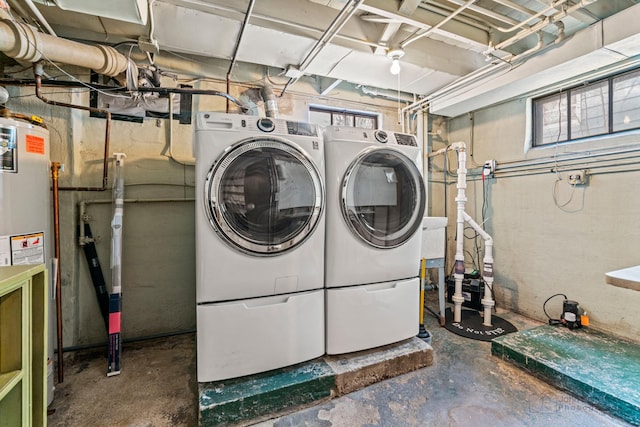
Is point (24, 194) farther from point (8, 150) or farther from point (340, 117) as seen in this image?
point (340, 117)

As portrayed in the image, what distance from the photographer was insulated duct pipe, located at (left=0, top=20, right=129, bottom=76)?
1.59 metres

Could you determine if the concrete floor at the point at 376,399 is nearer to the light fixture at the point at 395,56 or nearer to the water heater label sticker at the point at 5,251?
the water heater label sticker at the point at 5,251

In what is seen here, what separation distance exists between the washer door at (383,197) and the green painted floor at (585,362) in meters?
1.24

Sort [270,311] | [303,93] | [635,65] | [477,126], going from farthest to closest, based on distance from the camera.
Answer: [477,126] → [303,93] → [635,65] → [270,311]

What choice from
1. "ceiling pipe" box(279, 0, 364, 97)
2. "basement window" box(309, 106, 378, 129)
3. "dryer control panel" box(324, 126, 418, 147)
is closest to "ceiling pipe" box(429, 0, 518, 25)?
"ceiling pipe" box(279, 0, 364, 97)

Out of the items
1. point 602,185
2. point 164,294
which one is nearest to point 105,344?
point 164,294

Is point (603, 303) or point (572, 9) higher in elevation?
point (572, 9)

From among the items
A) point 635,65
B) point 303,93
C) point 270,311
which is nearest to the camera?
point 270,311

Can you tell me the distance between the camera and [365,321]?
1.93m

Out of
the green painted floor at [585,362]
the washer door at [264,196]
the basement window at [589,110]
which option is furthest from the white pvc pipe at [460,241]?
the washer door at [264,196]

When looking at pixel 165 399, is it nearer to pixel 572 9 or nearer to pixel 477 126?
pixel 572 9

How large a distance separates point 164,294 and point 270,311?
146cm

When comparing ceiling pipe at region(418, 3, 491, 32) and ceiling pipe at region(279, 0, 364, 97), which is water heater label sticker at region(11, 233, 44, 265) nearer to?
ceiling pipe at region(279, 0, 364, 97)

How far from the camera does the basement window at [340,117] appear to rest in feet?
11.1
